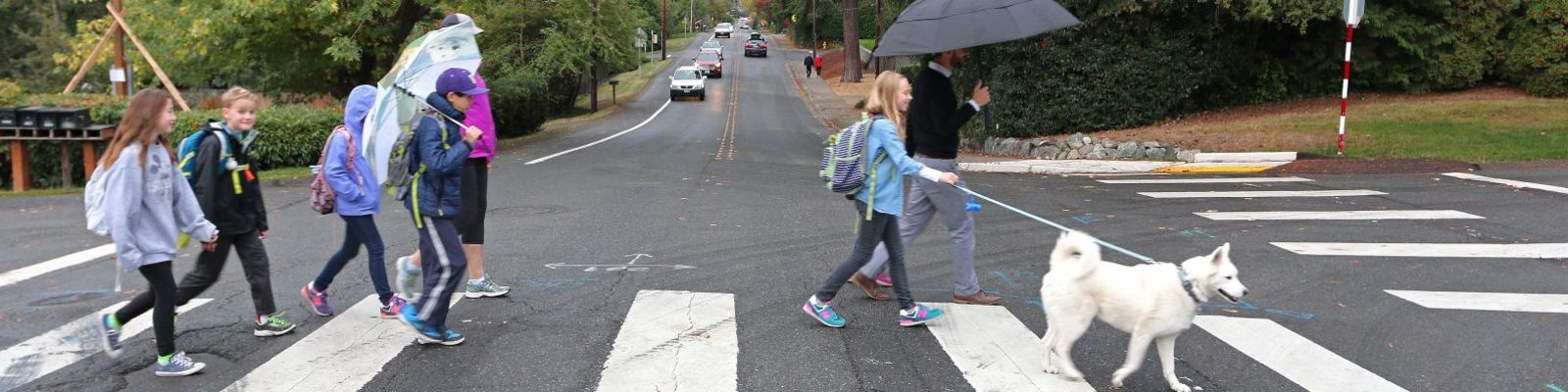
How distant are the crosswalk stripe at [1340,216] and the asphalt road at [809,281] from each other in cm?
22

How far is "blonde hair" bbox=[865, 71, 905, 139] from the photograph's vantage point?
18.7 feet

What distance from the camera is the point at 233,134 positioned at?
532 centimetres

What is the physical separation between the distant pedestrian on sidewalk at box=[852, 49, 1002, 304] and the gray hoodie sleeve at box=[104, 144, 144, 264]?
391 centimetres

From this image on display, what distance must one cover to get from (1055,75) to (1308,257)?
39.5 feet

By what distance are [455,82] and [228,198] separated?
4.31 feet

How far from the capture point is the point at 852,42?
4869 centimetres

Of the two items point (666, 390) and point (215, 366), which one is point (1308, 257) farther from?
point (215, 366)

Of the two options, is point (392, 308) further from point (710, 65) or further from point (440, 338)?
point (710, 65)

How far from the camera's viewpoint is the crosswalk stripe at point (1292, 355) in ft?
16.2

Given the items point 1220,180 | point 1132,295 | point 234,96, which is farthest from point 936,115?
point 1220,180

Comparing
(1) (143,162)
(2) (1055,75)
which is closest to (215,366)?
(1) (143,162)

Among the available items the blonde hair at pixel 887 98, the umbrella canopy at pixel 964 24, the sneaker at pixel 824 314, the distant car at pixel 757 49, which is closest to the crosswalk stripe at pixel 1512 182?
the umbrella canopy at pixel 964 24

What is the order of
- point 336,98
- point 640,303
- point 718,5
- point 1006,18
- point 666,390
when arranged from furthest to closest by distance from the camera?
point 718,5 → point 336,98 → point 1006,18 → point 640,303 → point 666,390

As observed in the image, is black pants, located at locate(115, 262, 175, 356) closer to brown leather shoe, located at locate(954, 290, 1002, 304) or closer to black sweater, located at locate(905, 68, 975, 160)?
black sweater, located at locate(905, 68, 975, 160)
